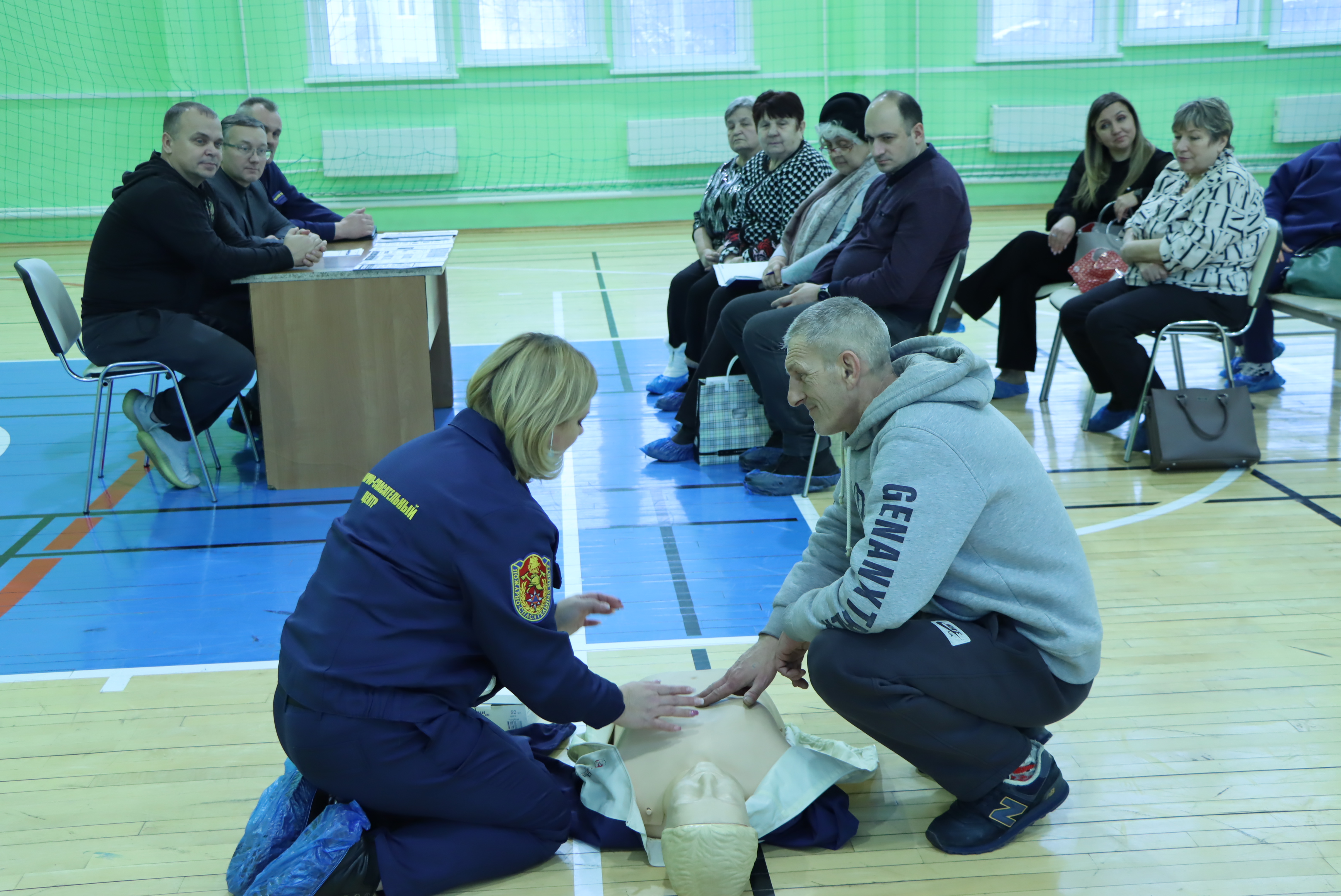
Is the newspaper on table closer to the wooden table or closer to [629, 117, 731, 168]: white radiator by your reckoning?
the wooden table

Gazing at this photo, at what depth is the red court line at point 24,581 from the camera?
3.42 meters

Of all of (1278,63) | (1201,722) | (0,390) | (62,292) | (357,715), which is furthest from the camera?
(1278,63)

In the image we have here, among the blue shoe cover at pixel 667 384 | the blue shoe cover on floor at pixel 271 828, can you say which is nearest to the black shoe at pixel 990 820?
the blue shoe cover on floor at pixel 271 828

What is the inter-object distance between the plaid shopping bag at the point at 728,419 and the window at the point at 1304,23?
28.9 ft

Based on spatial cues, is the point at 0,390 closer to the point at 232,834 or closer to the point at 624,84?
the point at 232,834

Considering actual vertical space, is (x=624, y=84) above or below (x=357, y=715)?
above

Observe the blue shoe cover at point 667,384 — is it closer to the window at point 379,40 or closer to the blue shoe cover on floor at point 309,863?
the blue shoe cover on floor at point 309,863

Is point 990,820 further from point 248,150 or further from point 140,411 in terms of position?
point 248,150

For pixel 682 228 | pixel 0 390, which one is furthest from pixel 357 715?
pixel 682 228

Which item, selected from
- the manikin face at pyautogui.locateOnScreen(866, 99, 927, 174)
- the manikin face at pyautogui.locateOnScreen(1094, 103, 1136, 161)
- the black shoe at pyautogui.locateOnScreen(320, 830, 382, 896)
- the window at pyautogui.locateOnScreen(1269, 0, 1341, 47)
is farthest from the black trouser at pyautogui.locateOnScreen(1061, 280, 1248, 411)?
the window at pyautogui.locateOnScreen(1269, 0, 1341, 47)

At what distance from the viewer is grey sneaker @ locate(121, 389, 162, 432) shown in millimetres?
4297

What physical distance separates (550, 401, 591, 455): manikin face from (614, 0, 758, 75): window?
925cm

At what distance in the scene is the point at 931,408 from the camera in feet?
6.70

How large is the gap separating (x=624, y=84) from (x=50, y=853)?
954cm
